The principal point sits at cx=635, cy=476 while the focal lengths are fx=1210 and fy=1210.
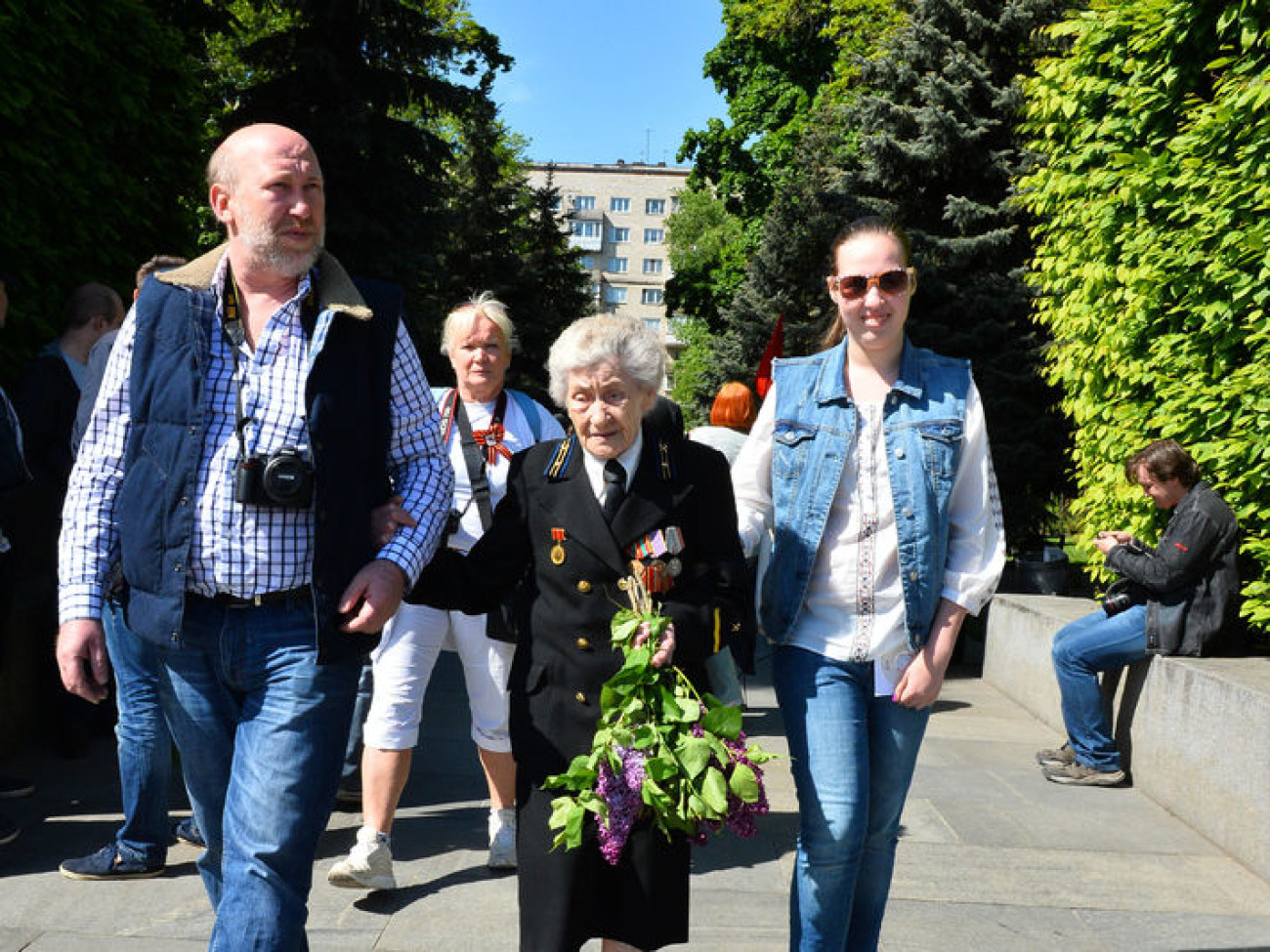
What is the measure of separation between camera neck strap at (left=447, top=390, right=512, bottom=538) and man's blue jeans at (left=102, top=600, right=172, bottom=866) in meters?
1.30

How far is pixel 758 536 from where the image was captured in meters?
3.33

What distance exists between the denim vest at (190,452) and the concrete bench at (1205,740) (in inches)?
163

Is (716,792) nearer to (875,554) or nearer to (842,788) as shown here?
(842,788)

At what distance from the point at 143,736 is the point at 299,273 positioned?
240 cm

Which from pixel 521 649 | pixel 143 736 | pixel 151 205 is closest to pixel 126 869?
pixel 143 736

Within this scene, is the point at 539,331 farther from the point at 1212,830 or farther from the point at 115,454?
the point at 115,454

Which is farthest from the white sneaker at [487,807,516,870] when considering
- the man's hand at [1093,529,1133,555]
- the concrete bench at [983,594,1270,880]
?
the man's hand at [1093,529,1133,555]

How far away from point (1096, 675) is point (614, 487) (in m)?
4.52

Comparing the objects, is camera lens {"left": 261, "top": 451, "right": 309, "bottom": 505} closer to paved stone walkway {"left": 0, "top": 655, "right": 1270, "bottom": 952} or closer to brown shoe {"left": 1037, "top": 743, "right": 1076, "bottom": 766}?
paved stone walkway {"left": 0, "top": 655, "right": 1270, "bottom": 952}

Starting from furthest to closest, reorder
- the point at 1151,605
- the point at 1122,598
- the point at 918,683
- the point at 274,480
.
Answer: the point at 1122,598
the point at 1151,605
the point at 918,683
the point at 274,480

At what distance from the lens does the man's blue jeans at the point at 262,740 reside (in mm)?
2586

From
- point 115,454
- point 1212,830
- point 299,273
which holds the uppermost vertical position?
point 299,273

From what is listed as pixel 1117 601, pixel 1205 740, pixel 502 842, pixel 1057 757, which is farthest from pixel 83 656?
pixel 1057 757

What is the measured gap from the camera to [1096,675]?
21.8 feet
